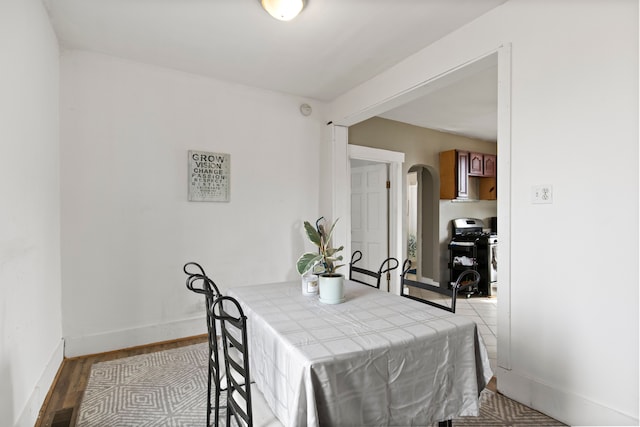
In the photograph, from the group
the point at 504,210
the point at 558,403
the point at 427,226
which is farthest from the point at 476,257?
the point at 558,403

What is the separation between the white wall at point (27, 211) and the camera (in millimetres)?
1569

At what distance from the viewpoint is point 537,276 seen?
6.65ft

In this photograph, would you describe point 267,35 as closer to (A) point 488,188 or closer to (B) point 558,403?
(B) point 558,403

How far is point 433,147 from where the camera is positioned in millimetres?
5293

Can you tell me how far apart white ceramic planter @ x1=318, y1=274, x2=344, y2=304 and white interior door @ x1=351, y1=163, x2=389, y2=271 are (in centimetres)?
308

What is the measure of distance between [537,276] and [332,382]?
5.16 ft

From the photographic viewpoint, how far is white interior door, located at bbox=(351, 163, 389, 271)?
4.78 m

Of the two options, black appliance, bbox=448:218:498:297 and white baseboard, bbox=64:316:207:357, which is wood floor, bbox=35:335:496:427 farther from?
black appliance, bbox=448:218:498:297

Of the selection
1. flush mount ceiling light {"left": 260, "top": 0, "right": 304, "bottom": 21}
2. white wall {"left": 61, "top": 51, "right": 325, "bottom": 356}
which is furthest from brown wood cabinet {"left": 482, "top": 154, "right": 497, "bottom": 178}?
flush mount ceiling light {"left": 260, "top": 0, "right": 304, "bottom": 21}

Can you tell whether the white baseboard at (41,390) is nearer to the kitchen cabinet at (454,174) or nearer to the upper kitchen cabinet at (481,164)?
the kitchen cabinet at (454,174)

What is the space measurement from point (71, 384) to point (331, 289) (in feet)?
6.80

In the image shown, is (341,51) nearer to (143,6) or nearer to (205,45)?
(205,45)

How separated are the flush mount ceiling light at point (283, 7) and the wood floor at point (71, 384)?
275 cm

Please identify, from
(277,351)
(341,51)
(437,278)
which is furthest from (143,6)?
(437,278)
